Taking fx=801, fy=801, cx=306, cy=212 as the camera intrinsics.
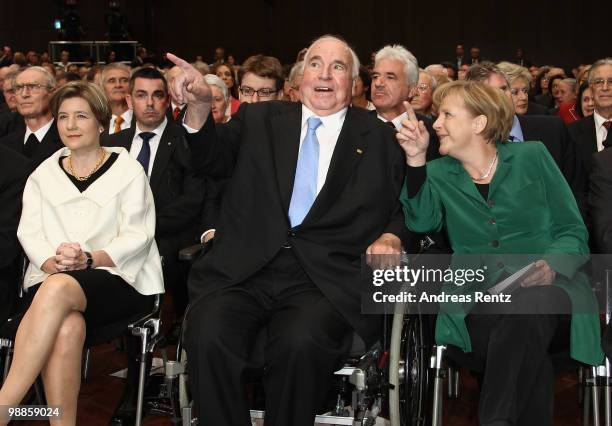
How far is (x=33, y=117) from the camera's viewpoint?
15.4 ft

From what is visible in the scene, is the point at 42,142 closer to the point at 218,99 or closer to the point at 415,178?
the point at 218,99

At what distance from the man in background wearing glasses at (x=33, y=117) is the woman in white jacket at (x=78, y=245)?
4.28 ft

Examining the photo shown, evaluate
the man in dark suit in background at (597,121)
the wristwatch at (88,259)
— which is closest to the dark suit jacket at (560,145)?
the man in dark suit in background at (597,121)

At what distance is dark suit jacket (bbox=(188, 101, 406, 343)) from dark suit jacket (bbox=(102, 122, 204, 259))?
2.24 feet

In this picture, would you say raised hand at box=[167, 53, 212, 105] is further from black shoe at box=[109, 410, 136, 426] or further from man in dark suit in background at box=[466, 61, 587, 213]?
man in dark suit in background at box=[466, 61, 587, 213]

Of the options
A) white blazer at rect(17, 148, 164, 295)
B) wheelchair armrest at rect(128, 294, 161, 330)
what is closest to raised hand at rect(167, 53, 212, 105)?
white blazer at rect(17, 148, 164, 295)

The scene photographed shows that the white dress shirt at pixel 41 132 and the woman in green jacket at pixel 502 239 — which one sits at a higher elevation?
the white dress shirt at pixel 41 132

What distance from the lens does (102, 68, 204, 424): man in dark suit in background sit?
373 centimetres

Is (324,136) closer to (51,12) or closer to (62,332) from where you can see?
(62,332)

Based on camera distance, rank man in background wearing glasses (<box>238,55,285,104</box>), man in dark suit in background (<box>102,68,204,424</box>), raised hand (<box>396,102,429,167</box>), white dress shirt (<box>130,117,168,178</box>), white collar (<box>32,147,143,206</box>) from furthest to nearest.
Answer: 1. man in background wearing glasses (<box>238,55,285,104</box>)
2. white dress shirt (<box>130,117,168,178</box>)
3. man in dark suit in background (<box>102,68,204,424</box>)
4. white collar (<box>32,147,143,206</box>)
5. raised hand (<box>396,102,429,167</box>)

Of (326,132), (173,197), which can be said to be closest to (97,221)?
(173,197)

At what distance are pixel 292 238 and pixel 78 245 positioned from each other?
84 centimetres

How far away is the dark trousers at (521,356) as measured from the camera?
2557 millimetres

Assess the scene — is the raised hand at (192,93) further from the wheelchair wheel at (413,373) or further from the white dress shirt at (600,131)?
the white dress shirt at (600,131)
